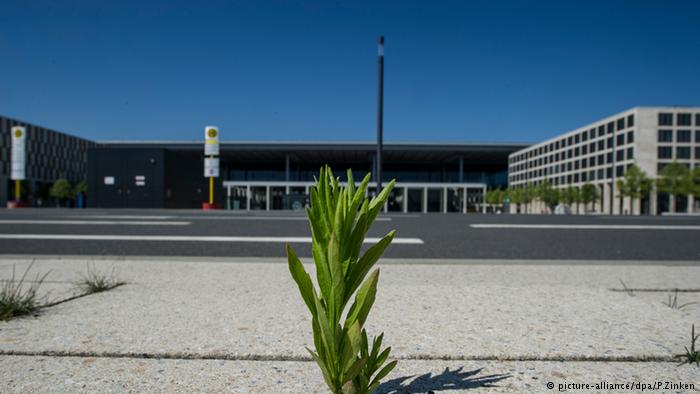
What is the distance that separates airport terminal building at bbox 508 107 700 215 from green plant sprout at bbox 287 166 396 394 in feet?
173

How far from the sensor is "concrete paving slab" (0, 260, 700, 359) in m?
2.19

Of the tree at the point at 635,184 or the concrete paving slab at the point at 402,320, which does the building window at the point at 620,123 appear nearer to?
the tree at the point at 635,184

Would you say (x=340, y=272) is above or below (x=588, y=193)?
below

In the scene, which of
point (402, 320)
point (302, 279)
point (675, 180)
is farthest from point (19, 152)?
point (675, 180)

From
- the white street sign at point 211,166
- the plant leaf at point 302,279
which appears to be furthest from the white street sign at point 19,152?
the plant leaf at point 302,279

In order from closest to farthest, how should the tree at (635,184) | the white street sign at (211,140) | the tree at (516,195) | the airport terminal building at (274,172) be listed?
1. the white street sign at (211,140)
2. the airport terminal building at (274,172)
3. the tree at (635,184)
4. the tree at (516,195)

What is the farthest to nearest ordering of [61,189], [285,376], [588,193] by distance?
[61,189] → [588,193] → [285,376]

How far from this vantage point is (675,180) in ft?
156

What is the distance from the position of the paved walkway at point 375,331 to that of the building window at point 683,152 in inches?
2444

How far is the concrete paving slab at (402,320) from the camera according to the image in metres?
2.19

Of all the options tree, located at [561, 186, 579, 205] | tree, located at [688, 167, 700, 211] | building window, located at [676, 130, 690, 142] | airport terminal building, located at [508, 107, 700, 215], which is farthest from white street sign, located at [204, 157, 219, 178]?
building window, located at [676, 130, 690, 142]

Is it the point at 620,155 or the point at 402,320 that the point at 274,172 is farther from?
the point at 402,320

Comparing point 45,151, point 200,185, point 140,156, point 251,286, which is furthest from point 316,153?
point 251,286

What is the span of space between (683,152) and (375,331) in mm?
66021
